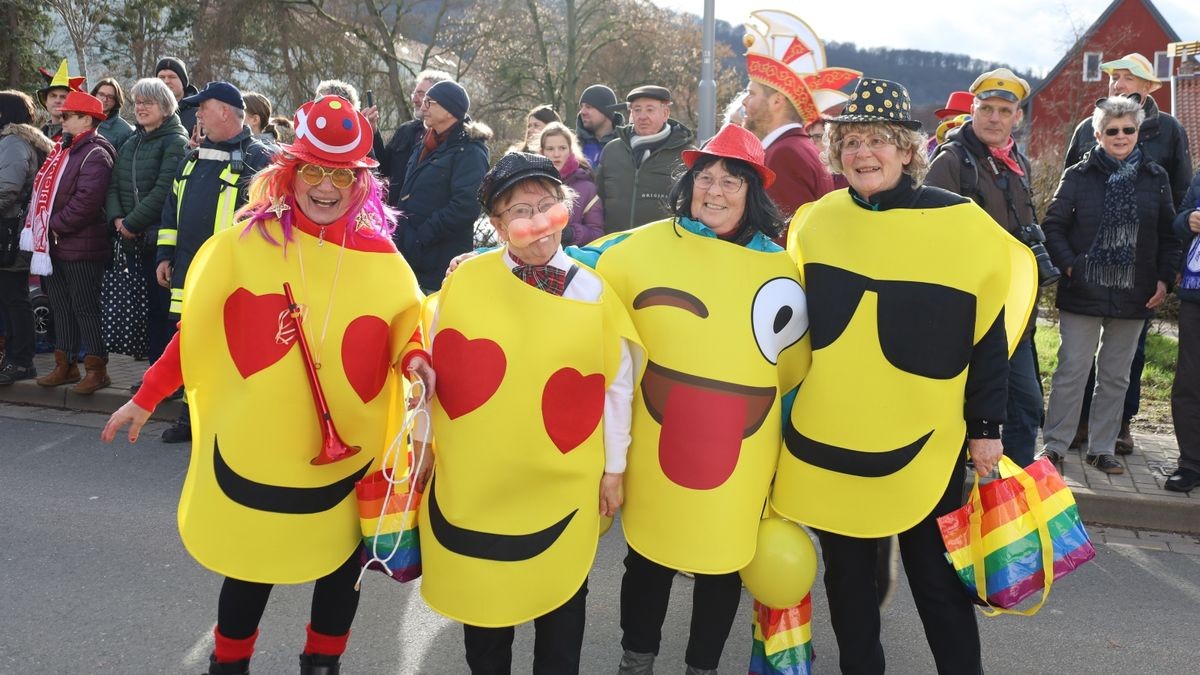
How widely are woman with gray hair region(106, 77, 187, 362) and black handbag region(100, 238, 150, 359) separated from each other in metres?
0.02

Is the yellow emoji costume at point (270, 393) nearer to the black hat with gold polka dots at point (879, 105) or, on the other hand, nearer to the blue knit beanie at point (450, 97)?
the black hat with gold polka dots at point (879, 105)

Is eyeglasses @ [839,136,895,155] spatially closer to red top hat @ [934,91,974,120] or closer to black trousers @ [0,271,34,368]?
red top hat @ [934,91,974,120]

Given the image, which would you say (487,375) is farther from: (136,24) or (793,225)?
(136,24)

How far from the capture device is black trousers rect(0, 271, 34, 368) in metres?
7.29

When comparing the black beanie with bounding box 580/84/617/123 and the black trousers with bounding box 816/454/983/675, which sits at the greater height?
the black beanie with bounding box 580/84/617/123

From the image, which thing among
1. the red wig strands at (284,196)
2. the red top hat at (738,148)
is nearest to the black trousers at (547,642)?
the red wig strands at (284,196)

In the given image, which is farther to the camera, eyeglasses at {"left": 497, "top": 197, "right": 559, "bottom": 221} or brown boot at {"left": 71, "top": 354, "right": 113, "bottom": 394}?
brown boot at {"left": 71, "top": 354, "right": 113, "bottom": 394}

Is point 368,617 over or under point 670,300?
under

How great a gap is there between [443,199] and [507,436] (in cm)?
365

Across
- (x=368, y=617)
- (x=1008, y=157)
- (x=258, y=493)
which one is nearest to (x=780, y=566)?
(x=258, y=493)

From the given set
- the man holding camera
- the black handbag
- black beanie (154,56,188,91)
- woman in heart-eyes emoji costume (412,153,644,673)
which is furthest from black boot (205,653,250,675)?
black beanie (154,56,188,91)

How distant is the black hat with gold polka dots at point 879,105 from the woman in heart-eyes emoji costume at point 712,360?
30 cm

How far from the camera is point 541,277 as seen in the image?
2.69 meters

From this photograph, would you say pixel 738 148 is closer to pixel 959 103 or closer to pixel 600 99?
pixel 600 99
